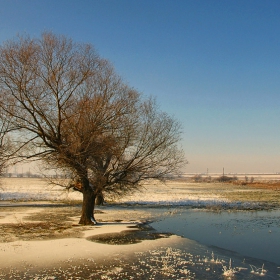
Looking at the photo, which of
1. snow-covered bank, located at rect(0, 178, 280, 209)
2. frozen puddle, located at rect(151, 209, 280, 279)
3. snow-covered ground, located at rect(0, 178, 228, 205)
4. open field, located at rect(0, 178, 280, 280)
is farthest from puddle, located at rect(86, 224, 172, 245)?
snow-covered ground, located at rect(0, 178, 228, 205)

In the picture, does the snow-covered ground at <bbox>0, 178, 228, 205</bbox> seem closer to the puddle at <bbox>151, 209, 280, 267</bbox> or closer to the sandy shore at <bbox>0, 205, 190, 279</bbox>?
the puddle at <bbox>151, 209, 280, 267</bbox>

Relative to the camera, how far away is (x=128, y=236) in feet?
56.1

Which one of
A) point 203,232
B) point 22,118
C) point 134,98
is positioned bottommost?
point 203,232

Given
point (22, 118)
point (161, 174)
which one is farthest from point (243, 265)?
point (22, 118)

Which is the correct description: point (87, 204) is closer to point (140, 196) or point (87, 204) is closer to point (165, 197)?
point (165, 197)

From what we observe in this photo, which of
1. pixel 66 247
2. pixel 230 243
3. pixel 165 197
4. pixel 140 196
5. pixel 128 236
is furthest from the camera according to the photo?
pixel 140 196

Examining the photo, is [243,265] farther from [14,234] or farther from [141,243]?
[14,234]

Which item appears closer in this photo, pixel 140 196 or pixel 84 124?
pixel 84 124

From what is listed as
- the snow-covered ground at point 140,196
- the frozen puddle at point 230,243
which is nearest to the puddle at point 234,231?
the frozen puddle at point 230,243

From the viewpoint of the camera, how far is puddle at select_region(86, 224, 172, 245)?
15.7 meters

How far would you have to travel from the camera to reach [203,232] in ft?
62.4

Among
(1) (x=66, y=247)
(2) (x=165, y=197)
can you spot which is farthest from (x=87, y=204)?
(2) (x=165, y=197)

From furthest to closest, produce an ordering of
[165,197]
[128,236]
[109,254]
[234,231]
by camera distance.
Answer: [165,197], [234,231], [128,236], [109,254]

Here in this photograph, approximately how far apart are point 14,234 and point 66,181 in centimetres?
561
